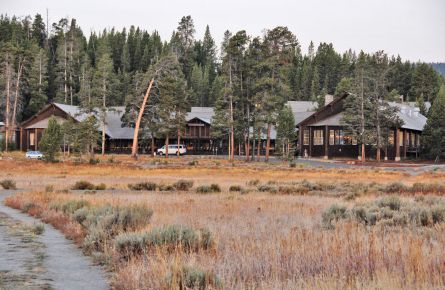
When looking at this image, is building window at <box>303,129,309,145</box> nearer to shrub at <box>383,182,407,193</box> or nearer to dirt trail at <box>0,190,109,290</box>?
shrub at <box>383,182,407,193</box>

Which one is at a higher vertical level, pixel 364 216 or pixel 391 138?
pixel 391 138

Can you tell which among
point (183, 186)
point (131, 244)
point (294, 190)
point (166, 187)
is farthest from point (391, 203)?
point (166, 187)

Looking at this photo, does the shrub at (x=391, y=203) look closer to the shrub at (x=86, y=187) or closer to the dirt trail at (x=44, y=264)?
the dirt trail at (x=44, y=264)

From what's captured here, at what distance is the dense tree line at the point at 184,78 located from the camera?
6288 cm

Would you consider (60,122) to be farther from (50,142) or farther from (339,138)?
(339,138)

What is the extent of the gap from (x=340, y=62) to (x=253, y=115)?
105726mm

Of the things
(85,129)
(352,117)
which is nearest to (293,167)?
(352,117)

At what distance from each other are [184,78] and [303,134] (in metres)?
34.0

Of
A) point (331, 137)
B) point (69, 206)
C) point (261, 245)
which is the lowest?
point (69, 206)

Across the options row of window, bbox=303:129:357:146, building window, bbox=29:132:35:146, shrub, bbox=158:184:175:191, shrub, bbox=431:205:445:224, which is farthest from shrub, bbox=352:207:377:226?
building window, bbox=29:132:35:146

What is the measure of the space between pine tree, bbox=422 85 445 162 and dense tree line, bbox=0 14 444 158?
6.17 meters

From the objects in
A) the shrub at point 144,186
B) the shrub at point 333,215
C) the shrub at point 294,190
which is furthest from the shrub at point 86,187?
the shrub at point 333,215

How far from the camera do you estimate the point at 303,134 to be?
78.6 meters

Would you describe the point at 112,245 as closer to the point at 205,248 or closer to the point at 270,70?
the point at 205,248
